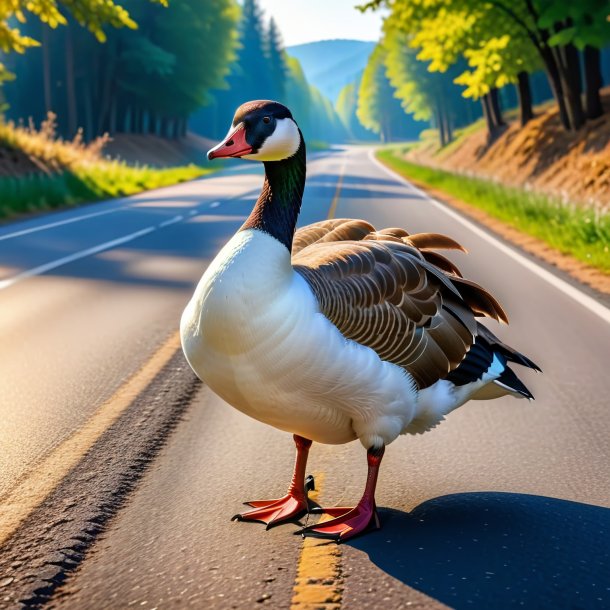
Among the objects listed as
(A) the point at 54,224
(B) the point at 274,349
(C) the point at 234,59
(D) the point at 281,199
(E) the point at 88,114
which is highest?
(C) the point at 234,59

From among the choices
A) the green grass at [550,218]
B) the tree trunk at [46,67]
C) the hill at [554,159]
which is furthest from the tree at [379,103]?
the green grass at [550,218]

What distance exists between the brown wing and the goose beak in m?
0.52

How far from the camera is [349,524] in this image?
371 centimetres

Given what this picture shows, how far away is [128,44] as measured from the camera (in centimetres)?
6362

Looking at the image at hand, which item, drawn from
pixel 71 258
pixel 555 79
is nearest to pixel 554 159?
pixel 555 79

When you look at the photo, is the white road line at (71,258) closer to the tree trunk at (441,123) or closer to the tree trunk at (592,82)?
the tree trunk at (592,82)

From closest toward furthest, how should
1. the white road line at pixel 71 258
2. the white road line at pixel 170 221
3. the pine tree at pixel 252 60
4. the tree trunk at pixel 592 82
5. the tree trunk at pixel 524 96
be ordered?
the white road line at pixel 71 258 → the white road line at pixel 170 221 → the tree trunk at pixel 592 82 → the tree trunk at pixel 524 96 → the pine tree at pixel 252 60

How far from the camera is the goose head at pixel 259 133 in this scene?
140 inches

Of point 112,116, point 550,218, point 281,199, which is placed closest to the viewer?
point 281,199

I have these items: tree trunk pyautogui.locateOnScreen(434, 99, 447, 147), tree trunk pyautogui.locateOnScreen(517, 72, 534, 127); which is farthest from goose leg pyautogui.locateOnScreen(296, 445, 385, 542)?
tree trunk pyautogui.locateOnScreen(434, 99, 447, 147)

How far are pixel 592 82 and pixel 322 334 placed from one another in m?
29.7

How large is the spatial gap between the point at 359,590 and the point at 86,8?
1636 centimetres

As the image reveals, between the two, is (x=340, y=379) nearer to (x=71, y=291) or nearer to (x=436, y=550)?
(x=436, y=550)

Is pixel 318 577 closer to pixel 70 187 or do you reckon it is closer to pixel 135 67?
pixel 70 187
